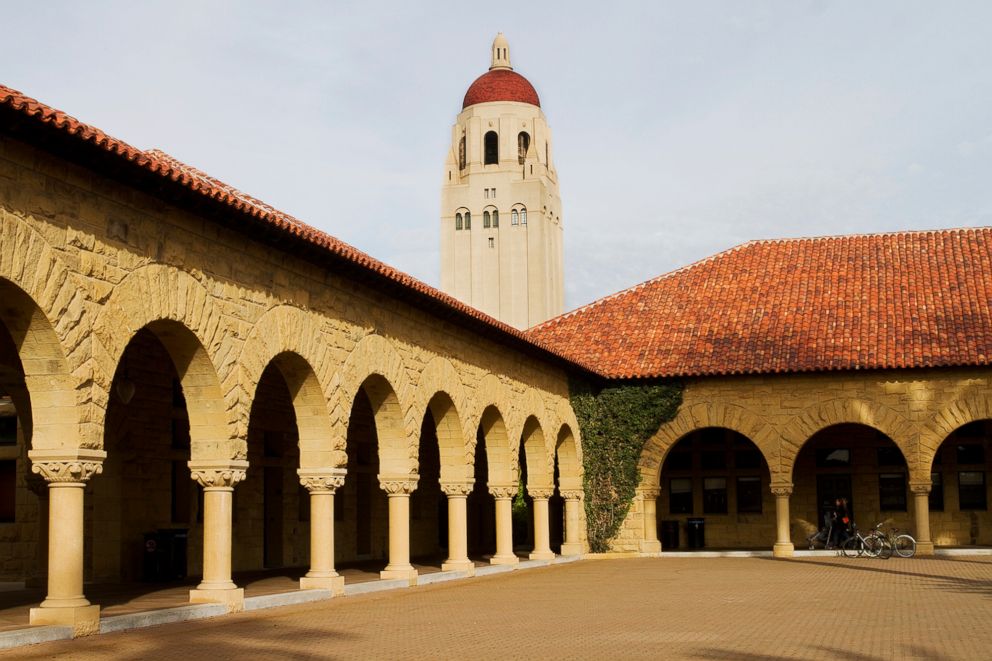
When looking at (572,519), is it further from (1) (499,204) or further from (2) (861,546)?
(1) (499,204)

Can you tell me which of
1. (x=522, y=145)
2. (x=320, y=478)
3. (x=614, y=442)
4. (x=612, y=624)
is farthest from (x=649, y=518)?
(x=522, y=145)

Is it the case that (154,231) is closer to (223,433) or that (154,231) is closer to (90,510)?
(223,433)

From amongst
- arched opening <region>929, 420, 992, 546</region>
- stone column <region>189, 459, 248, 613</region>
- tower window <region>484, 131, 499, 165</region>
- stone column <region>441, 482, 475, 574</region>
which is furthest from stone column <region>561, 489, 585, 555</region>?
tower window <region>484, 131, 499, 165</region>

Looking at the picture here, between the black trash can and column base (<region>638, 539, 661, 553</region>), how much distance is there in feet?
6.18

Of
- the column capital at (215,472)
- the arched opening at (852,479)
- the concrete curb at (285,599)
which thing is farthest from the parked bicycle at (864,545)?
the column capital at (215,472)

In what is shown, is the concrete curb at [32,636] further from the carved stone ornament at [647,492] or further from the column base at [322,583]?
the carved stone ornament at [647,492]

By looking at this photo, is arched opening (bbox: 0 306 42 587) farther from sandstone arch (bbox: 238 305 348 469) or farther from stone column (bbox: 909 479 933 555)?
stone column (bbox: 909 479 933 555)

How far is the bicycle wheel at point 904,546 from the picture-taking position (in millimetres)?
27719

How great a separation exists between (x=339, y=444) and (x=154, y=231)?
16.2 ft

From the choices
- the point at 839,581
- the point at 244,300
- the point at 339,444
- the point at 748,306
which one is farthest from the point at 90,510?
the point at 748,306

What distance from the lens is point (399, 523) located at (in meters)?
20.0

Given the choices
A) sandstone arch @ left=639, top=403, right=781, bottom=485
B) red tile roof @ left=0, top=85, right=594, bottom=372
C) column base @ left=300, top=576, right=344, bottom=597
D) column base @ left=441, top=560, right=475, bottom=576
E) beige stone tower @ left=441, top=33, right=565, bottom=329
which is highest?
beige stone tower @ left=441, top=33, right=565, bottom=329

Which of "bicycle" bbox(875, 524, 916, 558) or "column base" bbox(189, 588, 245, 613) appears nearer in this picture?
"column base" bbox(189, 588, 245, 613)

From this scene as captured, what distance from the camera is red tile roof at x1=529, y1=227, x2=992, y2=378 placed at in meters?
29.7
